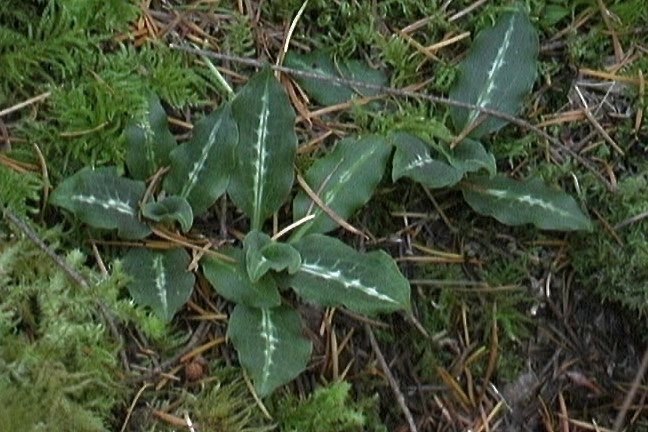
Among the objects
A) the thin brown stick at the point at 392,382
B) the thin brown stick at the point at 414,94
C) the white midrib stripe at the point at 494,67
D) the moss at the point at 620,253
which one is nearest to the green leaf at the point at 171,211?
the thin brown stick at the point at 414,94

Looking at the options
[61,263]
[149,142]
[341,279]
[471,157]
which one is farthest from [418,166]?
[61,263]

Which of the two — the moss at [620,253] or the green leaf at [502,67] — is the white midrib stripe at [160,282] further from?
the moss at [620,253]

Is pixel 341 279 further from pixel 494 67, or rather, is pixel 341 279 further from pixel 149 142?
pixel 494 67

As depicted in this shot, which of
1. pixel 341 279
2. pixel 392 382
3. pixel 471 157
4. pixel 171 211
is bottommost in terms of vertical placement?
pixel 392 382

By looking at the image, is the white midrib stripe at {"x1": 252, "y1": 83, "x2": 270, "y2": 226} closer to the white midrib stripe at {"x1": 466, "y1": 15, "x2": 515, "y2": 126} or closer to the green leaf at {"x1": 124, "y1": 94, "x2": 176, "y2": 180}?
the green leaf at {"x1": 124, "y1": 94, "x2": 176, "y2": 180}

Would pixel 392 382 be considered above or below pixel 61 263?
below

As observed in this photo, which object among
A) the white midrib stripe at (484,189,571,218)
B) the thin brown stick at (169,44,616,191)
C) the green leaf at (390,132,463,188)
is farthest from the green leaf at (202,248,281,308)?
the white midrib stripe at (484,189,571,218)
